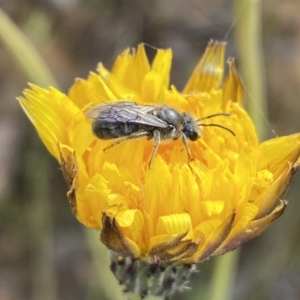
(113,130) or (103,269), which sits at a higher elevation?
(113,130)

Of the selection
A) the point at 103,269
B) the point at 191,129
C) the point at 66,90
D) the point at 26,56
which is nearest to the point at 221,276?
the point at 103,269

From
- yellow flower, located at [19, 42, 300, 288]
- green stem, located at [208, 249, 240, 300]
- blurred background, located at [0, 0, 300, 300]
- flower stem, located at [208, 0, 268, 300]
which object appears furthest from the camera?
blurred background, located at [0, 0, 300, 300]

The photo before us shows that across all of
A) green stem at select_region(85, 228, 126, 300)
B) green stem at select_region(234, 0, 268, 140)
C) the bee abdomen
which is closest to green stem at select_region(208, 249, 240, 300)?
green stem at select_region(85, 228, 126, 300)

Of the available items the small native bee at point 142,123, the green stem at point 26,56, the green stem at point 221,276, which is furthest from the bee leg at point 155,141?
the green stem at point 221,276

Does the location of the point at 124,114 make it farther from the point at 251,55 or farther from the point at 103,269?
the point at 103,269

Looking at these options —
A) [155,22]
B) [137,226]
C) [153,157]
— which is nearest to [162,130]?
[153,157]

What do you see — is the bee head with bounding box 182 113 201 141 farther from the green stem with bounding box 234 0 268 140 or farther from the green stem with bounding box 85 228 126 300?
the green stem with bounding box 85 228 126 300
